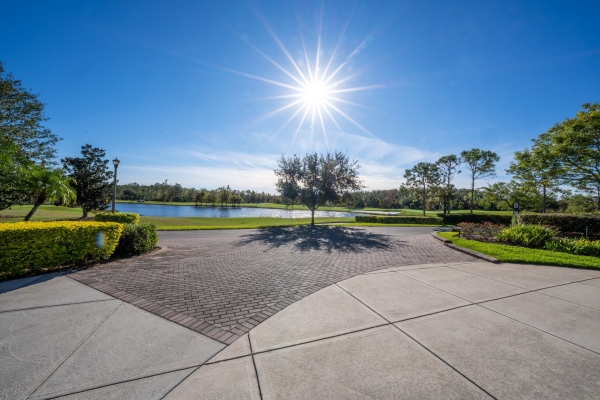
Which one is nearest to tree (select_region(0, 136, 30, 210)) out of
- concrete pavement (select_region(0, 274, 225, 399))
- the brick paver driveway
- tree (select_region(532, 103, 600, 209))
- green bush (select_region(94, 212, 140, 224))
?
green bush (select_region(94, 212, 140, 224))

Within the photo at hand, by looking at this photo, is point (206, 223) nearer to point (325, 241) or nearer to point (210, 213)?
point (325, 241)

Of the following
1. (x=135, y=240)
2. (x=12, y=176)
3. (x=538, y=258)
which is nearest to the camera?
(x=538, y=258)

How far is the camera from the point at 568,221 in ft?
40.3

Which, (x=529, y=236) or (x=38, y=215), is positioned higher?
(x=529, y=236)

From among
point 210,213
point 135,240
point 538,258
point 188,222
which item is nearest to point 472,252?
point 538,258

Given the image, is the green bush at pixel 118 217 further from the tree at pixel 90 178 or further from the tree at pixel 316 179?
the tree at pixel 90 178

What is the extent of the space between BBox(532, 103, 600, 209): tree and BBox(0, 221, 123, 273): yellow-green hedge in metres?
21.7

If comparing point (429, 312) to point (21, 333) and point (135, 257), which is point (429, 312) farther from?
point (135, 257)

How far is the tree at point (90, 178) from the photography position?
2412cm

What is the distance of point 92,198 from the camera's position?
24.4 m

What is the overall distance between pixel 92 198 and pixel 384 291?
99.2 feet

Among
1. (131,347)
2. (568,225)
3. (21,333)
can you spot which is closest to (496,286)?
(131,347)

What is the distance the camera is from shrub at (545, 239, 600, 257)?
310 inches

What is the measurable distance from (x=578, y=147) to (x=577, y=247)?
9.74m
